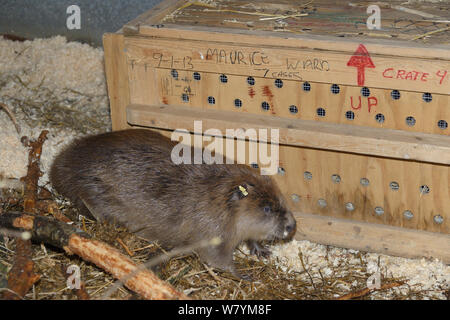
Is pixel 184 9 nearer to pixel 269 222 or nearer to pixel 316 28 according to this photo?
pixel 316 28

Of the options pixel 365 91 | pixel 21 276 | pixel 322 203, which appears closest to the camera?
pixel 21 276

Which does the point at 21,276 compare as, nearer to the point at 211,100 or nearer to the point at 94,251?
the point at 94,251

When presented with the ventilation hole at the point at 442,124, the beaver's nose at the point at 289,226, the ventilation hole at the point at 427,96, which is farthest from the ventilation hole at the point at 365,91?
the beaver's nose at the point at 289,226

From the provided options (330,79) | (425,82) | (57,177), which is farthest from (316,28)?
(57,177)

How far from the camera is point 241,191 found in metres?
4.63

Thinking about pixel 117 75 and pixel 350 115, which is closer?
pixel 350 115

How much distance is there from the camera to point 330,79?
14.5 feet

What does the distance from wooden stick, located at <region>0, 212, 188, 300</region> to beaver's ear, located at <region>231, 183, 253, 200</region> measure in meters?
0.88

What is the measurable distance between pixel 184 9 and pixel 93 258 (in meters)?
2.06

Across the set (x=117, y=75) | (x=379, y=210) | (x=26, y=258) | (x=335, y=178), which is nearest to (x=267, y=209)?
(x=335, y=178)

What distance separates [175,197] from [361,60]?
1513 mm

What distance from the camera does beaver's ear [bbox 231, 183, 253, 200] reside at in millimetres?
4621

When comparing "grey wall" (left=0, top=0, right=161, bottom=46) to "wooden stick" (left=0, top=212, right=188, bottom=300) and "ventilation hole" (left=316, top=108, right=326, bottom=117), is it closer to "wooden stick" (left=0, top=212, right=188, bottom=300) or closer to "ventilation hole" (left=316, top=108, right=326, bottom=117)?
"ventilation hole" (left=316, top=108, right=326, bottom=117)
